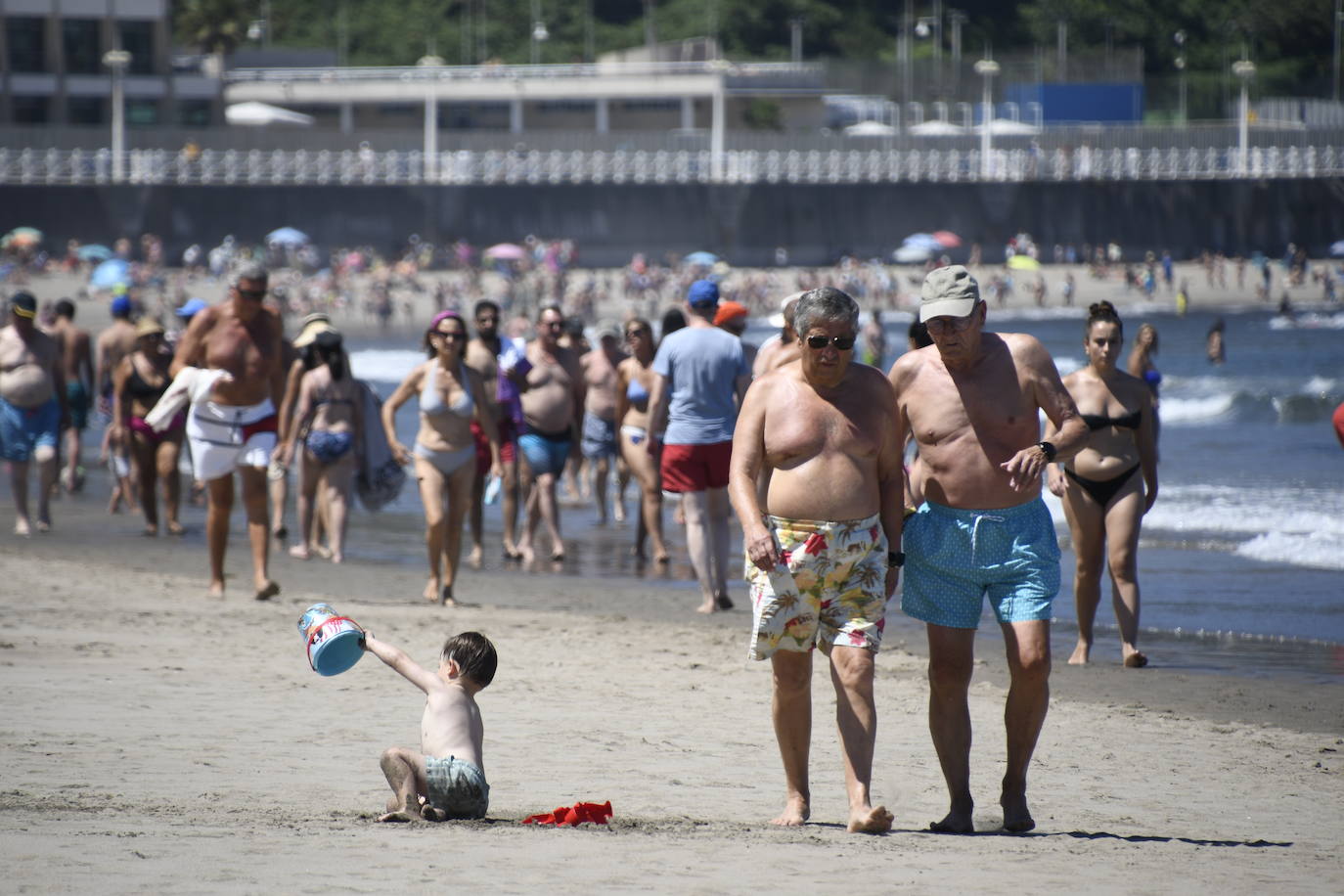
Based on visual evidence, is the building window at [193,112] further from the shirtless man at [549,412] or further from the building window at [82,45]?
the shirtless man at [549,412]

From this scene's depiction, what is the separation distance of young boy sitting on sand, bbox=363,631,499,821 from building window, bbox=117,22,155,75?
58543 mm

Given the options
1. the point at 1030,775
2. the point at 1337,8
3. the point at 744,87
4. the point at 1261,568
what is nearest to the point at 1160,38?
the point at 1337,8

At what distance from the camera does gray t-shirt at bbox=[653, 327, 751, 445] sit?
8.10 metres

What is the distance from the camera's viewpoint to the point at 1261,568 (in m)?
10.4

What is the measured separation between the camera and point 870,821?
4277mm

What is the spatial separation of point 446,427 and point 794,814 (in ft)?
13.8

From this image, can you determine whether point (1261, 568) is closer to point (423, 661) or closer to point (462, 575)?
point (462, 575)

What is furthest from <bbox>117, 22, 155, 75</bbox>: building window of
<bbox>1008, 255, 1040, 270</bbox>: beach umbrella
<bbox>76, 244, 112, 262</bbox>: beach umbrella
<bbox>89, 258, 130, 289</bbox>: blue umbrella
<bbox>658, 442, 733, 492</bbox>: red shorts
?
<bbox>658, 442, 733, 492</bbox>: red shorts

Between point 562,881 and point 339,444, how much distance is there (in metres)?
6.44

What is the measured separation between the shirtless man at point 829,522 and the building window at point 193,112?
5995 centimetres

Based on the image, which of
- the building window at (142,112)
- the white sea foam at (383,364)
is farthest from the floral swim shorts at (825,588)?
the building window at (142,112)

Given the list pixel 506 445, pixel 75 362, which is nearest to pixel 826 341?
pixel 506 445

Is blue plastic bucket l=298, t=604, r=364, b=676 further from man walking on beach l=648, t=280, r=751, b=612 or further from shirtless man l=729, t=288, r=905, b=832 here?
man walking on beach l=648, t=280, r=751, b=612

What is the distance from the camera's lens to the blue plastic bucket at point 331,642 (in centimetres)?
434
